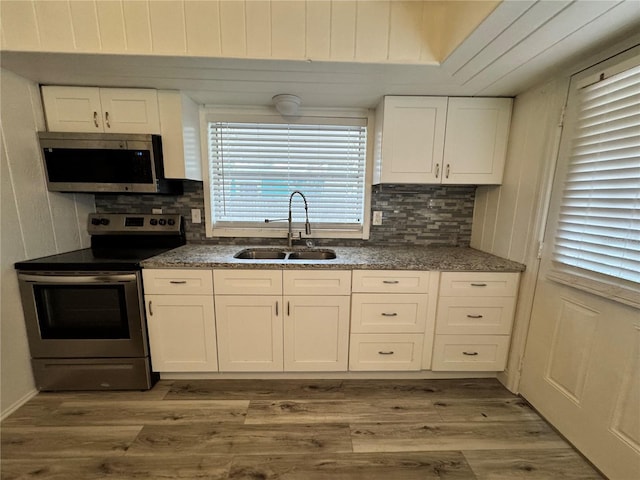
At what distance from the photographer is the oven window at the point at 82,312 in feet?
5.37

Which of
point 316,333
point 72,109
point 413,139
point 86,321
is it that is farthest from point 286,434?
point 72,109

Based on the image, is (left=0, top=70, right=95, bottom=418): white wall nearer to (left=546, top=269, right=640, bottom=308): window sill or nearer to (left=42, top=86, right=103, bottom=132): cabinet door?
(left=42, top=86, right=103, bottom=132): cabinet door

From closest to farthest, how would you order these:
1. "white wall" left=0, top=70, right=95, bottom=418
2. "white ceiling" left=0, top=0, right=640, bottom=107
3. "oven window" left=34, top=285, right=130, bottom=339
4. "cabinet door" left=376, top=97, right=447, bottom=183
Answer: "white ceiling" left=0, top=0, right=640, bottom=107
"white wall" left=0, top=70, right=95, bottom=418
"oven window" left=34, top=285, right=130, bottom=339
"cabinet door" left=376, top=97, right=447, bottom=183

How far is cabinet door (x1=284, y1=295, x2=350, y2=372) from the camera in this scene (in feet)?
5.79

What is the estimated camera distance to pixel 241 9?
130cm

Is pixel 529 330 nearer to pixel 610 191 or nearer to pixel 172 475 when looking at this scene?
pixel 610 191

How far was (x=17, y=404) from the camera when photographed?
5.25 feet

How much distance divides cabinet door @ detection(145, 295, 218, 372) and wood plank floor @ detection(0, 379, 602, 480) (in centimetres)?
18

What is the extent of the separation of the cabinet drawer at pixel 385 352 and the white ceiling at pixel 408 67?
171 cm

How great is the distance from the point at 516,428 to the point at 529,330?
0.60 m

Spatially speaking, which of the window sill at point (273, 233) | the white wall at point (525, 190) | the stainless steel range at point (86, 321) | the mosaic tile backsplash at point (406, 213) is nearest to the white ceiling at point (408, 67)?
the white wall at point (525, 190)

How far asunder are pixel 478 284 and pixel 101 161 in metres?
2.76

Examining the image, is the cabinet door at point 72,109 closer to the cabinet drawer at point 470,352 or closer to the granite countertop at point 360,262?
the granite countertop at point 360,262

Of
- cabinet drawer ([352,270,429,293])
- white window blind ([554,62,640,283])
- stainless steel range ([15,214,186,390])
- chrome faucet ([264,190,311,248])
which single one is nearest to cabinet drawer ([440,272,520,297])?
cabinet drawer ([352,270,429,293])
